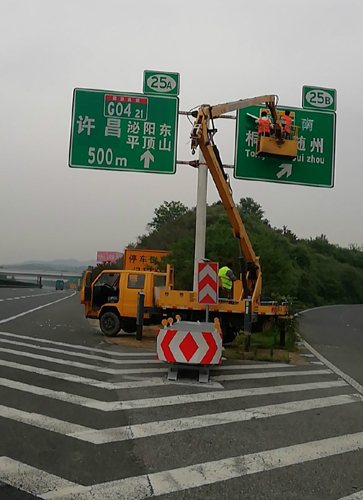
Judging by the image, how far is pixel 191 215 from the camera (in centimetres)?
6078

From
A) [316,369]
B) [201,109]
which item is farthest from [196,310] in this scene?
[201,109]

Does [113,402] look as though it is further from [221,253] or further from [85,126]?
[221,253]

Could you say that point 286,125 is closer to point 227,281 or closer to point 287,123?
point 287,123

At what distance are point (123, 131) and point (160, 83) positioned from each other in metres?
1.72

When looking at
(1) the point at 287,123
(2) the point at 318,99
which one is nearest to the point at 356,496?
(1) the point at 287,123

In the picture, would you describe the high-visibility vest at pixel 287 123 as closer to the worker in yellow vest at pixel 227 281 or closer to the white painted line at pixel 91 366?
the worker in yellow vest at pixel 227 281

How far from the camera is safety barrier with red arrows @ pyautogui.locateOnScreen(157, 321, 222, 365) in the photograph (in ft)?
28.7

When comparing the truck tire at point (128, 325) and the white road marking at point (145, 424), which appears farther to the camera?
the truck tire at point (128, 325)

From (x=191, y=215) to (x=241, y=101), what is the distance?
47.7m

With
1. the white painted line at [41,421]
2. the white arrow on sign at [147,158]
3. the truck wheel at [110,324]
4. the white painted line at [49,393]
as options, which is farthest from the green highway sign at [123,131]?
the white painted line at [41,421]

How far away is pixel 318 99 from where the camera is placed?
49.0ft

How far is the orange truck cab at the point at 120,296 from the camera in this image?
48.0 feet

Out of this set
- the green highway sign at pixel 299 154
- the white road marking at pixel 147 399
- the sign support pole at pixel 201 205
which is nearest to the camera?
the white road marking at pixel 147 399

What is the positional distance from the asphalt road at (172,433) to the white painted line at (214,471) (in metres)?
0.01
